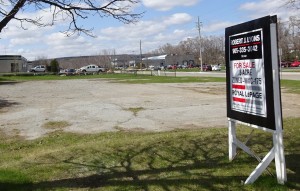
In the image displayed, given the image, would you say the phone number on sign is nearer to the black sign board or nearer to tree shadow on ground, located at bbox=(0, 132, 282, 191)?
A: the black sign board

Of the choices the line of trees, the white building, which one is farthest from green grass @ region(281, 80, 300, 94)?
the white building

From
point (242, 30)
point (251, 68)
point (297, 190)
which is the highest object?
point (242, 30)

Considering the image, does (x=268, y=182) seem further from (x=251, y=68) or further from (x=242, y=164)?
(x=251, y=68)

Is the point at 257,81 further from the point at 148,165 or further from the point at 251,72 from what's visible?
the point at 148,165

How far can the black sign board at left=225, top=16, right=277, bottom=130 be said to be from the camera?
4.98 metres

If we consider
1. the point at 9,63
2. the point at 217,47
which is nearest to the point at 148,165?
the point at 9,63

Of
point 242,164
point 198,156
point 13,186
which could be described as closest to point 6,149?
point 13,186

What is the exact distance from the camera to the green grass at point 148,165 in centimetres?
525

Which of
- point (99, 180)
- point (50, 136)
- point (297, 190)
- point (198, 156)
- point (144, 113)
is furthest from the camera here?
point (144, 113)

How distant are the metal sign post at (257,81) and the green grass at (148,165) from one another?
433 millimetres

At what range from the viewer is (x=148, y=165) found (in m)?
6.16

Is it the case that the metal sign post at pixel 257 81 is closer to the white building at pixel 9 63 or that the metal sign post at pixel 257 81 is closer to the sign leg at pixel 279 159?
the sign leg at pixel 279 159

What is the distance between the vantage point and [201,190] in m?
4.92

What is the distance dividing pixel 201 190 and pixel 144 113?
32.2 feet
